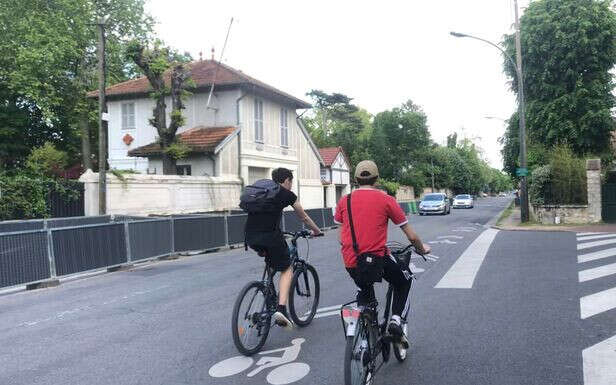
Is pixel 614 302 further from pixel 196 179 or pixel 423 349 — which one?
pixel 196 179

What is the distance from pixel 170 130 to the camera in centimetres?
2233

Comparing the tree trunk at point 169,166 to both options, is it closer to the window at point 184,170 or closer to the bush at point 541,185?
the window at point 184,170

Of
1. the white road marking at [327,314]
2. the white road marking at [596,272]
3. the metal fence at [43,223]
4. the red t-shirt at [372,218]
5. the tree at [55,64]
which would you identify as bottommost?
the white road marking at [596,272]

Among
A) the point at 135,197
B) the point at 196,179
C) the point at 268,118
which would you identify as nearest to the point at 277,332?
the point at 135,197

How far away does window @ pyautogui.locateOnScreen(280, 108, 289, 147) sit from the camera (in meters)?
31.1

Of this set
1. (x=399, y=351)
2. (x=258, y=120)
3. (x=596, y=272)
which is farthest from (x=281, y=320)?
(x=258, y=120)

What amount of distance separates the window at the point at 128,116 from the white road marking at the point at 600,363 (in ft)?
86.2

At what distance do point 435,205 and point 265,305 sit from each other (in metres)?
34.6

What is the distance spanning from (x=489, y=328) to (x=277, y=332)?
2.30 metres

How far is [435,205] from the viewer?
127 feet

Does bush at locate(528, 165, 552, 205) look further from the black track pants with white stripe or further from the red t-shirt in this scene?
the red t-shirt

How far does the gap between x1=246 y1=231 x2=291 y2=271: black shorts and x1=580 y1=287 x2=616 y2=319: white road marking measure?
3576 millimetres

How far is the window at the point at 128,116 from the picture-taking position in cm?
2834

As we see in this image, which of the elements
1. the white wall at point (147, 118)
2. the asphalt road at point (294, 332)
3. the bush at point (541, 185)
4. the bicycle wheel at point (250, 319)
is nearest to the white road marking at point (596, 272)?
the asphalt road at point (294, 332)
